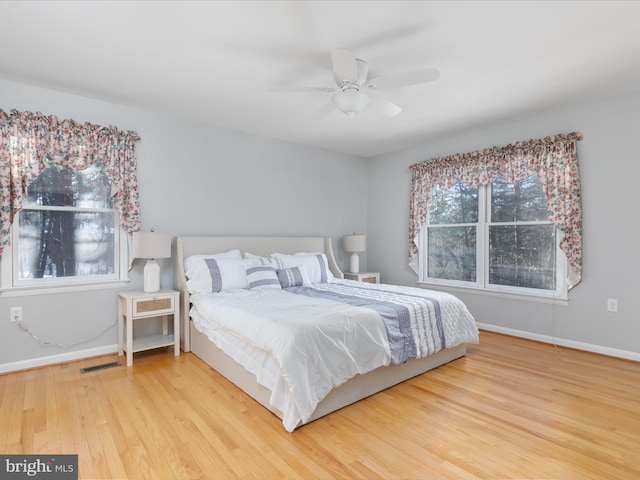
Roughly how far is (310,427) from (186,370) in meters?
1.45

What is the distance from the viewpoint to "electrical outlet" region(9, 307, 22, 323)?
2.95 m

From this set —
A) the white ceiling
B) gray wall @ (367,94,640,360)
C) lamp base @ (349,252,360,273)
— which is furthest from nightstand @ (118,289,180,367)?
gray wall @ (367,94,640,360)

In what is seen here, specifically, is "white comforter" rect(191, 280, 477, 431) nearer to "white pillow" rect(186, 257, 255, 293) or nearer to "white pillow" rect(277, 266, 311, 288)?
"white pillow" rect(186, 257, 255, 293)

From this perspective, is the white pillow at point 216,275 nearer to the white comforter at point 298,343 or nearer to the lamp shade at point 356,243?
the white comforter at point 298,343

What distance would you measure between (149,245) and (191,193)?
0.89 meters

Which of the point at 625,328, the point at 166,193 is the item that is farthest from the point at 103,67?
the point at 625,328

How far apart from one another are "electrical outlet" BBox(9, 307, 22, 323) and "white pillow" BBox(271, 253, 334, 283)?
2.43 metres

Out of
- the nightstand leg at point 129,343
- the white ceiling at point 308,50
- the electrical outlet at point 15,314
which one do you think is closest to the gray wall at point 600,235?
the white ceiling at point 308,50

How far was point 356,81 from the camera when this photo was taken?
7.91ft

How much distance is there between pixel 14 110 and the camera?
2.91 metres

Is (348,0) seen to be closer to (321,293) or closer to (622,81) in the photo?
(321,293)

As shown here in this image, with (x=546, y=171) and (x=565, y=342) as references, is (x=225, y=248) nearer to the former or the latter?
(x=546, y=171)

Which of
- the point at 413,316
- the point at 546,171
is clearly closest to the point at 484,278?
the point at 546,171

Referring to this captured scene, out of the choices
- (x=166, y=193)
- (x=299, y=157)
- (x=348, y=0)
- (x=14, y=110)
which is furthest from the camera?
(x=299, y=157)
